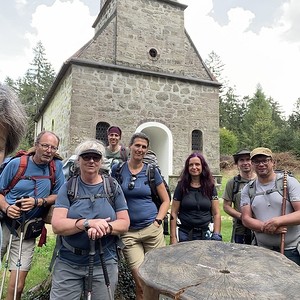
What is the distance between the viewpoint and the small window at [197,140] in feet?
40.1

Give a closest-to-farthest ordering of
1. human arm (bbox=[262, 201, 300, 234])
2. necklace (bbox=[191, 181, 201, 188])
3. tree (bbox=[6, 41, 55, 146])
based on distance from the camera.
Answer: human arm (bbox=[262, 201, 300, 234])
necklace (bbox=[191, 181, 201, 188])
tree (bbox=[6, 41, 55, 146])

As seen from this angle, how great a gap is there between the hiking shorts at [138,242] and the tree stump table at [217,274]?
73 cm

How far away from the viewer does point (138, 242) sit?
3373mm

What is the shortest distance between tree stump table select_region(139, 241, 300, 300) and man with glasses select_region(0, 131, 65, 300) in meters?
1.43

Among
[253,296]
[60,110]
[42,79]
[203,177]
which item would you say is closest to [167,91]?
[60,110]

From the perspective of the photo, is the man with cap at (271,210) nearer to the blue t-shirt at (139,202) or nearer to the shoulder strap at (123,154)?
the blue t-shirt at (139,202)

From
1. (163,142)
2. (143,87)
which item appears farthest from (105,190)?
(163,142)

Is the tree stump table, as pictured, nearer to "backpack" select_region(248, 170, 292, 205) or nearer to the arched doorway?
"backpack" select_region(248, 170, 292, 205)

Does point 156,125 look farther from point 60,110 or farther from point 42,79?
point 42,79

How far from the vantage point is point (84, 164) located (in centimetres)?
268

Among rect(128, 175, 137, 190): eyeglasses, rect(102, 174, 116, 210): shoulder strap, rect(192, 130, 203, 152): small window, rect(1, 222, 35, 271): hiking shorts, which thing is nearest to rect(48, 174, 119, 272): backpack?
rect(102, 174, 116, 210): shoulder strap

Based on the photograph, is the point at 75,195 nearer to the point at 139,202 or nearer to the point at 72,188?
the point at 72,188

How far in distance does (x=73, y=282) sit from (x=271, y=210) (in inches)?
78.8

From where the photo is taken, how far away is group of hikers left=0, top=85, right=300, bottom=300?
8.38ft
